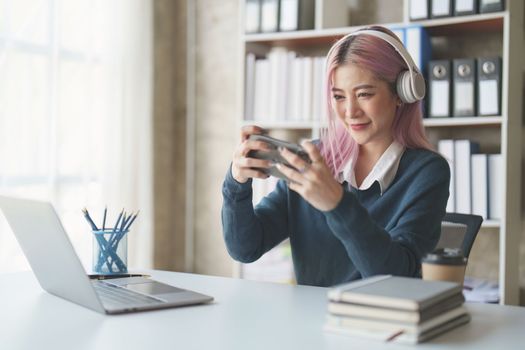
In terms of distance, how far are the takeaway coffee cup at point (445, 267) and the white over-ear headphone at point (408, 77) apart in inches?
19.4

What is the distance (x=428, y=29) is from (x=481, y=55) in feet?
0.99

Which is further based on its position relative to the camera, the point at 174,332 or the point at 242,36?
the point at 242,36

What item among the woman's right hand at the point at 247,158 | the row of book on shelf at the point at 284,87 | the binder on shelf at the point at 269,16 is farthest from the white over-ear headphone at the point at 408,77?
the binder on shelf at the point at 269,16

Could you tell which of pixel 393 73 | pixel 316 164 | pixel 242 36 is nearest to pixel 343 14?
pixel 242 36

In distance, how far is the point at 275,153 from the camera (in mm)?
1404

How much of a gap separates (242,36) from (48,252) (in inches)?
81.7

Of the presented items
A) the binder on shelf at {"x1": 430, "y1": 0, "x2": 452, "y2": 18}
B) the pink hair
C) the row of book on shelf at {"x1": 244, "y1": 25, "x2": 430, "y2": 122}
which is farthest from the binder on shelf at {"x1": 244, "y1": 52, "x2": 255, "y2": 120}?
the pink hair

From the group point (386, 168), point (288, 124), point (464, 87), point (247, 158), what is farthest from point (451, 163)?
point (247, 158)

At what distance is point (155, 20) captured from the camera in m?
3.71

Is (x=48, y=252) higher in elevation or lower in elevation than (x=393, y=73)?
lower

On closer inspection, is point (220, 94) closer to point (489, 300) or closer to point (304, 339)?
point (489, 300)

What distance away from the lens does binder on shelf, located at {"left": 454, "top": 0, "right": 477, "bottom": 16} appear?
2.79m

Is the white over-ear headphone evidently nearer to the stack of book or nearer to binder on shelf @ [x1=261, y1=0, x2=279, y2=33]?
the stack of book

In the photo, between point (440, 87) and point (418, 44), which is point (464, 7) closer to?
point (418, 44)
